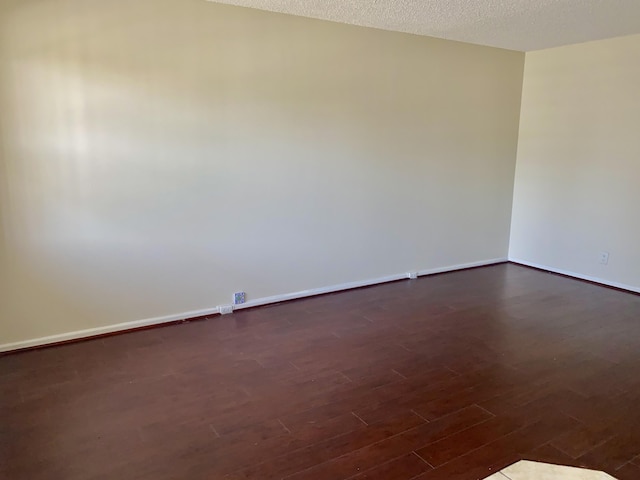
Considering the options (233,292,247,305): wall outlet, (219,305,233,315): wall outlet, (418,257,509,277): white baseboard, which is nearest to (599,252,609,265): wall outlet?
(418,257,509,277): white baseboard

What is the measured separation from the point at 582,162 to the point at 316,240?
113 inches

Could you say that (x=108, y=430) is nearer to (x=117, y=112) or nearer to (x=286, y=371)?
(x=286, y=371)

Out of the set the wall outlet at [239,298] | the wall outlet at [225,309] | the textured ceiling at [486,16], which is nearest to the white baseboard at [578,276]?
the textured ceiling at [486,16]

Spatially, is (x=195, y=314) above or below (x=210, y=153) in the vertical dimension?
below

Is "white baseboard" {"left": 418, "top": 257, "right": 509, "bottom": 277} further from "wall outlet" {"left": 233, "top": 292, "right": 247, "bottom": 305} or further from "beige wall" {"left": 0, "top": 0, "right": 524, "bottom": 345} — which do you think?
"wall outlet" {"left": 233, "top": 292, "right": 247, "bottom": 305}

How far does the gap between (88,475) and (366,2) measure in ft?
11.0

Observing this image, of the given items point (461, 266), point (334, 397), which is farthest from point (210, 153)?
point (461, 266)

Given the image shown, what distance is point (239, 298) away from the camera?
12.8 feet

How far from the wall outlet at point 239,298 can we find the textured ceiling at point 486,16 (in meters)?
2.26

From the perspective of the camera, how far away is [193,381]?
274 cm

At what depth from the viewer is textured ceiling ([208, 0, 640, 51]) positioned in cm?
337

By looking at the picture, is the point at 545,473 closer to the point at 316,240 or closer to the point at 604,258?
the point at 316,240

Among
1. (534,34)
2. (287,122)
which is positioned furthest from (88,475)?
(534,34)

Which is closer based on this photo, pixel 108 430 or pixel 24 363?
pixel 108 430
